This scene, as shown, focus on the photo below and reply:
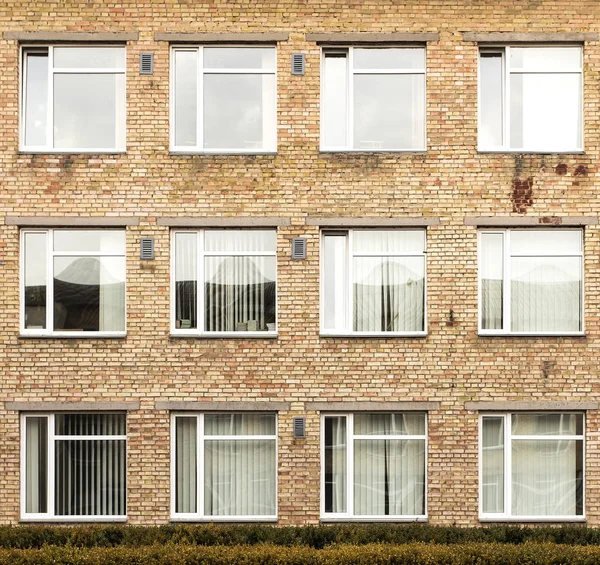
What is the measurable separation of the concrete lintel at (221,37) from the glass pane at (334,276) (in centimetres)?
347

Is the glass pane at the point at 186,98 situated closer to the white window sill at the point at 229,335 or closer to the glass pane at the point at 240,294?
the glass pane at the point at 240,294

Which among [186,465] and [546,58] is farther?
[546,58]

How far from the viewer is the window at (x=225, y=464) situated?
49.3 ft

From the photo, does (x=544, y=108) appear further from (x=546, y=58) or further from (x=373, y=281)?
(x=373, y=281)

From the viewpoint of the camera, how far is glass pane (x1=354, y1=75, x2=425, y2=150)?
50.4 ft

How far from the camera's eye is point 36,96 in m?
15.4

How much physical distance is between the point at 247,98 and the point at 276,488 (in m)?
6.64

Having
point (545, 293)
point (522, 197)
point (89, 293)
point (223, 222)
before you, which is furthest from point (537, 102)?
point (89, 293)

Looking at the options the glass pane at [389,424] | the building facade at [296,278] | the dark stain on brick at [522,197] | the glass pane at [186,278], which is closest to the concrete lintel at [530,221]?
the building facade at [296,278]

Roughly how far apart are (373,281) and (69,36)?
6601mm

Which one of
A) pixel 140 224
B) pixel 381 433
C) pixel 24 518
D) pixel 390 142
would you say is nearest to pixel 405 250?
pixel 390 142

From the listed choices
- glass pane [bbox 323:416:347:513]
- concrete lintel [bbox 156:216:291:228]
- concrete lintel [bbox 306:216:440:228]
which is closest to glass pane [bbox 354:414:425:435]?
glass pane [bbox 323:416:347:513]

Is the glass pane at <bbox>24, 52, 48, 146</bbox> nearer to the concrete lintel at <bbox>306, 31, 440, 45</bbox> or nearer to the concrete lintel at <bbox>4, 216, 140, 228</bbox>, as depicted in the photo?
the concrete lintel at <bbox>4, 216, 140, 228</bbox>

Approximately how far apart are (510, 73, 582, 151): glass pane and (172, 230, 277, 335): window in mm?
4627
